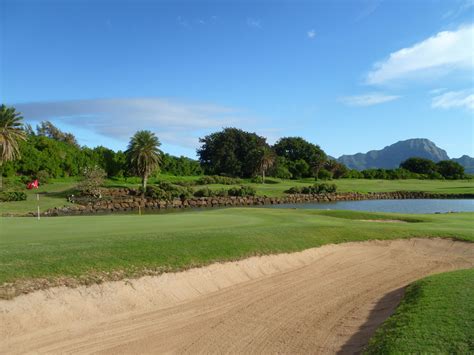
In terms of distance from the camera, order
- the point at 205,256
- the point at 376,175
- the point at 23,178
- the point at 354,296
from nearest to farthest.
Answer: the point at 354,296 → the point at 205,256 → the point at 23,178 → the point at 376,175

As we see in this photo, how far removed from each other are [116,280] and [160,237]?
4.65 meters

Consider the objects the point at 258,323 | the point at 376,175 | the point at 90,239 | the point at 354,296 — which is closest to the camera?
the point at 258,323

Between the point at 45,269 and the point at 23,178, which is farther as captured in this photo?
the point at 23,178

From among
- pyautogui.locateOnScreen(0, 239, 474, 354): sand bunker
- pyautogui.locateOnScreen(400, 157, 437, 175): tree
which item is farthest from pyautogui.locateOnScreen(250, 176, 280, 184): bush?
pyautogui.locateOnScreen(0, 239, 474, 354): sand bunker

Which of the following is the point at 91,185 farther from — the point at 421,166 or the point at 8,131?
the point at 421,166

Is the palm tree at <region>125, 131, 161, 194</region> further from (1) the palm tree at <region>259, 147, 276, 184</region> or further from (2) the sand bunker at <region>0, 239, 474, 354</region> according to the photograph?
(2) the sand bunker at <region>0, 239, 474, 354</region>

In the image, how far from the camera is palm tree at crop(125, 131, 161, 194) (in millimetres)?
78812

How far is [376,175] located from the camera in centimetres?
14412

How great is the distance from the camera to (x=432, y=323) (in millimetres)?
8531

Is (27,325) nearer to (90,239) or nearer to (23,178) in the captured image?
(90,239)

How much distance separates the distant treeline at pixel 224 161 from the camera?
84.9 metres

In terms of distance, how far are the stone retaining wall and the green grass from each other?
50.8 m

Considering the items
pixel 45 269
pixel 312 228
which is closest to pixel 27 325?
pixel 45 269

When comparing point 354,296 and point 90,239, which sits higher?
point 90,239
